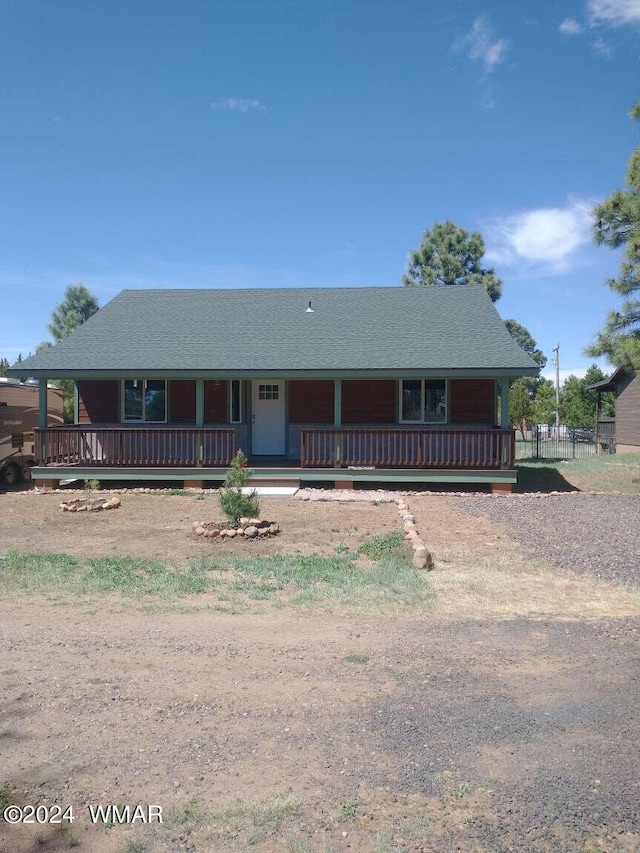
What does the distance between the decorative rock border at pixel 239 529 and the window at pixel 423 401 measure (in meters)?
7.32

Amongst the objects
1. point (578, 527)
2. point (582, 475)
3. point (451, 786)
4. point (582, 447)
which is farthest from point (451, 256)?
point (451, 786)

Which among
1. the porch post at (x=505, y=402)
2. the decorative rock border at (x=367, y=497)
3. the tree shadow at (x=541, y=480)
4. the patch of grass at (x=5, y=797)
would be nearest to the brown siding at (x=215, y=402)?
the decorative rock border at (x=367, y=497)

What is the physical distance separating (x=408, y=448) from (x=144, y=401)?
7304 millimetres

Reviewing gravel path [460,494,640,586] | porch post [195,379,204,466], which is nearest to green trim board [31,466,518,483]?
porch post [195,379,204,466]

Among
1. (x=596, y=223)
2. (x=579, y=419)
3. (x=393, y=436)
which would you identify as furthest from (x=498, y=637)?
(x=579, y=419)

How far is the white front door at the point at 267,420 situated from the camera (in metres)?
17.6

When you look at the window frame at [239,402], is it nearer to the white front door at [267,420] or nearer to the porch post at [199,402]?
the white front door at [267,420]

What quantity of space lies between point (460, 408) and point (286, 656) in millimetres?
12697

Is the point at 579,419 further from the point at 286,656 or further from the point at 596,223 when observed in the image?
the point at 286,656

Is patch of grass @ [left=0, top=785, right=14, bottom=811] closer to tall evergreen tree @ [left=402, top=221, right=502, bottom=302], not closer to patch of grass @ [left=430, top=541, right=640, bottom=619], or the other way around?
patch of grass @ [left=430, top=541, right=640, bottom=619]

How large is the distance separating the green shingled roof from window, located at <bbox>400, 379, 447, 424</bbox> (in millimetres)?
1081

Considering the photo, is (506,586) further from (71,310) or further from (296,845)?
(71,310)

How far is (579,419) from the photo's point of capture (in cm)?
4462

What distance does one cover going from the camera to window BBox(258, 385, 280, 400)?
17562 mm
